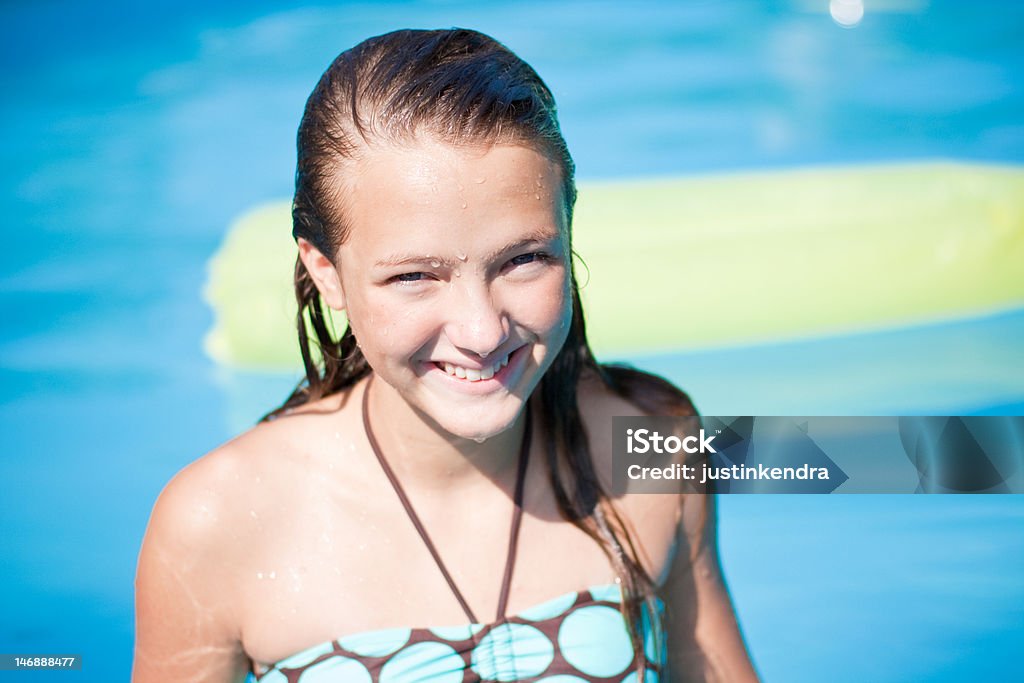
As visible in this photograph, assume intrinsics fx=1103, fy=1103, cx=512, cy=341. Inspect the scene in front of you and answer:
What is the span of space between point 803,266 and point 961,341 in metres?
0.65

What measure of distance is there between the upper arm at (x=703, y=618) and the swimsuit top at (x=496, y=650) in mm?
230

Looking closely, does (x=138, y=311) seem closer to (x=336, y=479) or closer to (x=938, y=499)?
(x=336, y=479)

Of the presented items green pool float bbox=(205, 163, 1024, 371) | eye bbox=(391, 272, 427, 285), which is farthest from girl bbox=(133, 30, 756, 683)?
green pool float bbox=(205, 163, 1024, 371)

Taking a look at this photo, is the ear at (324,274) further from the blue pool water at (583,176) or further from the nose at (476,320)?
the blue pool water at (583,176)

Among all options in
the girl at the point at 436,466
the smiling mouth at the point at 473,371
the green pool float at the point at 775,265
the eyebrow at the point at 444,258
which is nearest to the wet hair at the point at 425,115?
the girl at the point at 436,466

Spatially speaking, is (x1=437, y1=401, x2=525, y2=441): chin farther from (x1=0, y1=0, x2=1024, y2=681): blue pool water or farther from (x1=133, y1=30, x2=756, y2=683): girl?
(x1=0, y1=0, x2=1024, y2=681): blue pool water

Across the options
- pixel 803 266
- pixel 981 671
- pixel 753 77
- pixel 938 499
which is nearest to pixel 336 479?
pixel 981 671

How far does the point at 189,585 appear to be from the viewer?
6.25 ft

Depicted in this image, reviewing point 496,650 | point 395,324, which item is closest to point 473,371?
point 395,324

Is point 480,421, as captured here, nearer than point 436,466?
Yes

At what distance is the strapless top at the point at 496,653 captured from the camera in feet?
6.35

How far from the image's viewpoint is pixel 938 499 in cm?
376

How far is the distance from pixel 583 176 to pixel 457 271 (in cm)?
335

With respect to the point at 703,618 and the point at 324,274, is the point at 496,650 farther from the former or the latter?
the point at 324,274
